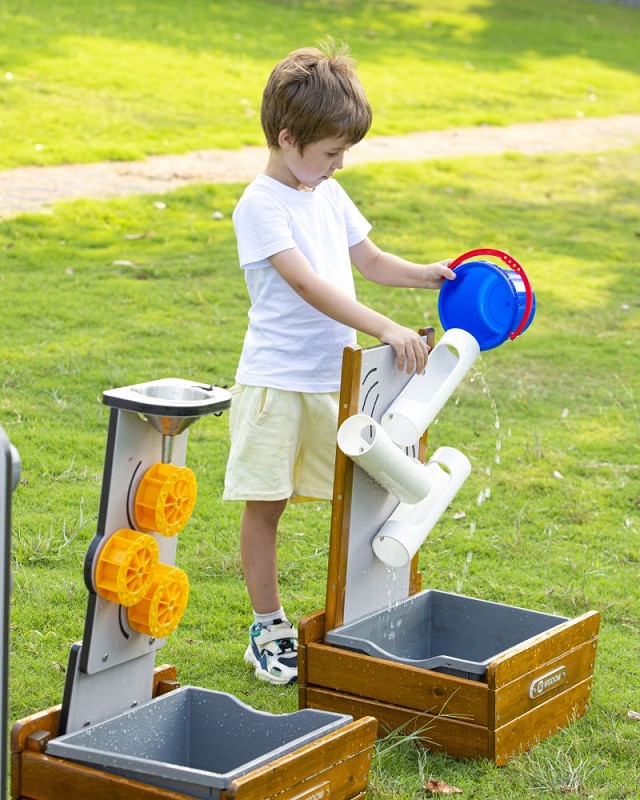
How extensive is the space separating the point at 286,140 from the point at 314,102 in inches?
5.7

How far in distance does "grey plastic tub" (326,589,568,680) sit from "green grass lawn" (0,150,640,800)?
31cm

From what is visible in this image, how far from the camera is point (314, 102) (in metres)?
3.34

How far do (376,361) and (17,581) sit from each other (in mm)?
1560

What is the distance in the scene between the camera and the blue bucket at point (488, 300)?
3.46 meters

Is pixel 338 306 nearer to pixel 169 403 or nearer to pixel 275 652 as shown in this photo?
pixel 169 403

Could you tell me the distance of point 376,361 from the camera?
3393mm

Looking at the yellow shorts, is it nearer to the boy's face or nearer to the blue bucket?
the blue bucket

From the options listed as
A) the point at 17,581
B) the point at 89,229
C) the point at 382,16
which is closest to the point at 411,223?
the point at 89,229

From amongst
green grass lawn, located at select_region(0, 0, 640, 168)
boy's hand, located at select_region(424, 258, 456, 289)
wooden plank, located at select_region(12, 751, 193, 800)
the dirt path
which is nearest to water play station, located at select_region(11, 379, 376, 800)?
wooden plank, located at select_region(12, 751, 193, 800)

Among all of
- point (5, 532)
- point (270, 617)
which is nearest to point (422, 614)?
point (270, 617)

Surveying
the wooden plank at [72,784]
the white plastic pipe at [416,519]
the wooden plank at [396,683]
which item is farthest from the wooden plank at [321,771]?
the white plastic pipe at [416,519]

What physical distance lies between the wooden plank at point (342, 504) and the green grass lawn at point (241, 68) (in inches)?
311

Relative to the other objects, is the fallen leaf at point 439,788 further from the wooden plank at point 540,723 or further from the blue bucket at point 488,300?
the blue bucket at point 488,300

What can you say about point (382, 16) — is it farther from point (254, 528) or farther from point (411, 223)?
point (254, 528)
